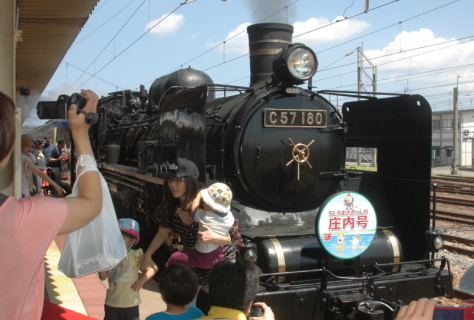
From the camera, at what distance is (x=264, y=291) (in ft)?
12.7

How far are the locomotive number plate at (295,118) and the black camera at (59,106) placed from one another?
241 cm

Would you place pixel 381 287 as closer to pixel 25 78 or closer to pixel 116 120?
pixel 116 120

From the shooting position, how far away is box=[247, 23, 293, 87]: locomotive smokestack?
212 inches

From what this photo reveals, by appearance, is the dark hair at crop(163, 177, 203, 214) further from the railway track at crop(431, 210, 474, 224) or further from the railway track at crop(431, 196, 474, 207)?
the railway track at crop(431, 196, 474, 207)

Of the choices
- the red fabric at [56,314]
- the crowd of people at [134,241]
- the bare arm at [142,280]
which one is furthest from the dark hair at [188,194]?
the red fabric at [56,314]

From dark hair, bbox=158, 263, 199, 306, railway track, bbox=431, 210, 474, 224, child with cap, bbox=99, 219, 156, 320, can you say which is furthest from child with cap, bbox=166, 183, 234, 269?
railway track, bbox=431, 210, 474, 224

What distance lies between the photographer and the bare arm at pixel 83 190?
166 centimetres

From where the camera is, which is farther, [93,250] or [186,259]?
[186,259]

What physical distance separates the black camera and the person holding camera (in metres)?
0.40

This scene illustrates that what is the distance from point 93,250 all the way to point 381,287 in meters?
2.78

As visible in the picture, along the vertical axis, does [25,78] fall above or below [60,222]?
above

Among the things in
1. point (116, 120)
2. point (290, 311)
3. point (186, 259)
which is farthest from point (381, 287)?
point (116, 120)

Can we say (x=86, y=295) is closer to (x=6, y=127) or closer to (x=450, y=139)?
(x=6, y=127)

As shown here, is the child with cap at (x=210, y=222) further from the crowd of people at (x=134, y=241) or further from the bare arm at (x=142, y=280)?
the bare arm at (x=142, y=280)
